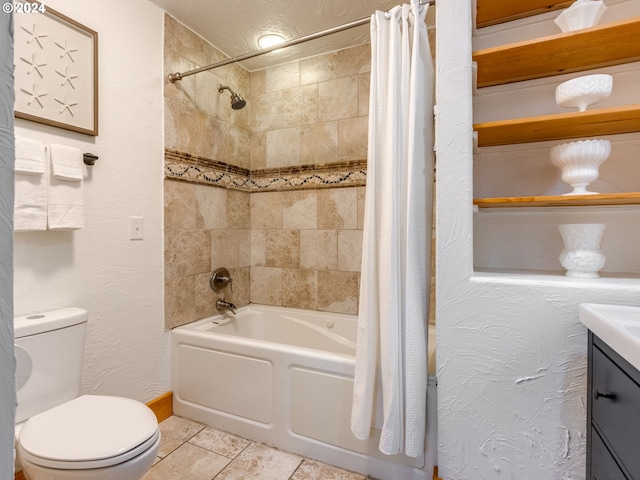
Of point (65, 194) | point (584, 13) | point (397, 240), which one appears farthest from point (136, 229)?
point (584, 13)

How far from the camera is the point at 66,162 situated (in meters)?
1.45

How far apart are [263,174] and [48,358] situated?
69.1 inches

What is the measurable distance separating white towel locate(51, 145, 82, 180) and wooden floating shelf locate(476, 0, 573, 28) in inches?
72.2

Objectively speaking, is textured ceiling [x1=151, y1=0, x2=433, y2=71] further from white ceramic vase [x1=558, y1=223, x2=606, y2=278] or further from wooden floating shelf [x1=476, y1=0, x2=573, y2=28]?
white ceramic vase [x1=558, y1=223, x2=606, y2=278]

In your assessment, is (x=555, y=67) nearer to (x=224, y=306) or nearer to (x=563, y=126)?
(x=563, y=126)

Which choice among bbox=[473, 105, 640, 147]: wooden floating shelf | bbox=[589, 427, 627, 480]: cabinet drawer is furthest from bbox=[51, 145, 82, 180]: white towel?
bbox=[589, 427, 627, 480]: cabinet drawer

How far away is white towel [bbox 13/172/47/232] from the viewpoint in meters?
1.31

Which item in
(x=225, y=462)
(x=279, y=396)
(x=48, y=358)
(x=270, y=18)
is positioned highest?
(x=270, y=18)

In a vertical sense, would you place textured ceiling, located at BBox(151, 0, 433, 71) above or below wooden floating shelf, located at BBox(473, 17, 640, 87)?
above

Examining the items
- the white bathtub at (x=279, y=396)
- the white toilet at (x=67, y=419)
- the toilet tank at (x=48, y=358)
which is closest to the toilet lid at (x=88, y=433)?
the white toilet at (x=67, y=419)

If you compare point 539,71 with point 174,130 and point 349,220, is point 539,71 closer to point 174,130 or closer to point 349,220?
point 349,220

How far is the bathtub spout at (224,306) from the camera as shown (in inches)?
92.1

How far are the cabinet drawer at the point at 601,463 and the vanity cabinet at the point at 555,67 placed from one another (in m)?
0.76

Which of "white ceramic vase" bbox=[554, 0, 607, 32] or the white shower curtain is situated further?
the white shower curtain
